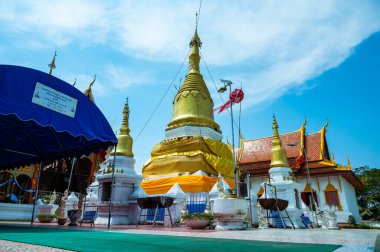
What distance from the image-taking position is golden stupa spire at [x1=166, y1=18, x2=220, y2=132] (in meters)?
20.6

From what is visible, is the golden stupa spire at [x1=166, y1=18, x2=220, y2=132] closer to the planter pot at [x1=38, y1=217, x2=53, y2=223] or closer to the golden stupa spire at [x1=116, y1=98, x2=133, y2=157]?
the golden stupa spire at [x1=116, y1=98, x2=133, y2=157]

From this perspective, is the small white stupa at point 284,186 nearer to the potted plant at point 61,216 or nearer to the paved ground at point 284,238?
the paved ground at point 284,238

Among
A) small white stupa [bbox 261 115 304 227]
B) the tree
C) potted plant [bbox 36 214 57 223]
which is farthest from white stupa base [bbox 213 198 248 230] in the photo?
the tree

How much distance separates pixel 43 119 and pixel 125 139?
18.7 feet

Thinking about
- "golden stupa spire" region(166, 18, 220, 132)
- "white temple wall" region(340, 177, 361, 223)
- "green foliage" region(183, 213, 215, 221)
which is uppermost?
"golden stupa spire" region(166, 18, 220, 132)

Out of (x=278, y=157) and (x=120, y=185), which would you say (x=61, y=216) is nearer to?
(x=120, y=185)

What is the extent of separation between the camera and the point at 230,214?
8492 mm

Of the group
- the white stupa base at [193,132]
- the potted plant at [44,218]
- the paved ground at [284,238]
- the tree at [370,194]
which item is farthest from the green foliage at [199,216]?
the tree at [370,194]

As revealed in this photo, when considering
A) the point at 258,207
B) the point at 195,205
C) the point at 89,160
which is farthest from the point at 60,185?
the point at 258,207

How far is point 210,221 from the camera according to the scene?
29.5 ft

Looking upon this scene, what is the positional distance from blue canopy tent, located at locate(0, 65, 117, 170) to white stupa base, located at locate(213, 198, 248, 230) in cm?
434

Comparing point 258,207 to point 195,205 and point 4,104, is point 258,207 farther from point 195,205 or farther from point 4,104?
point 4,104

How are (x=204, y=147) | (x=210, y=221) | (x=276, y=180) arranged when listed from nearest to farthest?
(x=210, y=221) → (x=276, y=180) → (x=204, y=147)

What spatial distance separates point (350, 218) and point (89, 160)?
87.4ft
